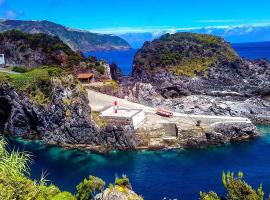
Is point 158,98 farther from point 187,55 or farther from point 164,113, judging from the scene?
point 187,55

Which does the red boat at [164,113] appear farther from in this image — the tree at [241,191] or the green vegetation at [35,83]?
the tree at [241,191]

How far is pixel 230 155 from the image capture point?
6956 cm

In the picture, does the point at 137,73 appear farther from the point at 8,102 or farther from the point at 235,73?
the point at 8,102

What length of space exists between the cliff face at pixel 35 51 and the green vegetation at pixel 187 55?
29.9 metres

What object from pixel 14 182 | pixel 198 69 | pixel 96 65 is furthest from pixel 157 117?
pixel 198 69

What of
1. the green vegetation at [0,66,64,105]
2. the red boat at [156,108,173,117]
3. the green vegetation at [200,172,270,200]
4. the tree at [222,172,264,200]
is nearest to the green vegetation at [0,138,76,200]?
the green vegetation at [200,172,270,200]

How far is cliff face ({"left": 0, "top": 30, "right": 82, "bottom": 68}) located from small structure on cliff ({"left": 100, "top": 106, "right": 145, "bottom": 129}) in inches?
1263

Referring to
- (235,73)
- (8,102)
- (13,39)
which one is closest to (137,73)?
(235,73)

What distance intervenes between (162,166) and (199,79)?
65.4m

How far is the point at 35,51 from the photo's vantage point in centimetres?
11631

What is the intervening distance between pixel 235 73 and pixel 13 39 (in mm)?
63849

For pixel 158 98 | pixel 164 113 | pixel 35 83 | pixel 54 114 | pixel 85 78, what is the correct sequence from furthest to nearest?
pixel 158 98, pixel 85 78, pixel 35 83, pixel 164 113, pixel 54 114

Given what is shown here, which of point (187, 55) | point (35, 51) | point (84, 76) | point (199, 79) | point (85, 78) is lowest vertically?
point (85, 78)

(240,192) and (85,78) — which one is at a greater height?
A: (85,78)
